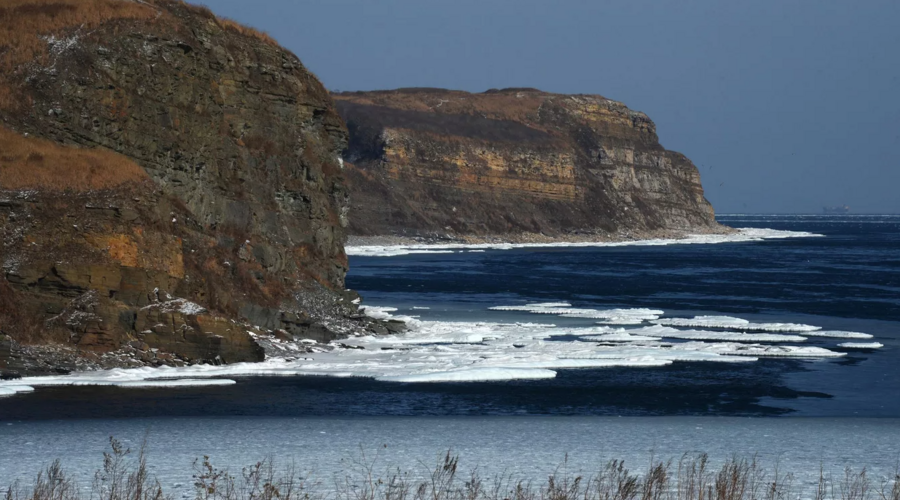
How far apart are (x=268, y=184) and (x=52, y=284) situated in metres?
11.0

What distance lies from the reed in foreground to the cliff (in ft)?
31.7

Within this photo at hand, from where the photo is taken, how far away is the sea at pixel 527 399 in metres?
15.1

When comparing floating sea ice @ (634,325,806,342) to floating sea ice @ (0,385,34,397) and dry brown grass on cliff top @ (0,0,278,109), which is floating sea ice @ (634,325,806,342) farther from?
floating sea ice @ (0,385,34,397)

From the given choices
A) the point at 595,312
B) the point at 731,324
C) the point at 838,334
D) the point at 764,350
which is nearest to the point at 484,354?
the point at 764,350

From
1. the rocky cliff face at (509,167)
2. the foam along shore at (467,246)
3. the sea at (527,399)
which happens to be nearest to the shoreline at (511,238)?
the foam along shore at (467,246)

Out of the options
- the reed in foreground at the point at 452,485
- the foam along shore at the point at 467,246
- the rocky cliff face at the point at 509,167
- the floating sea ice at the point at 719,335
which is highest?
the rocky cliff face at the point at 509,167

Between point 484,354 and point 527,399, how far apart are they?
6.00m

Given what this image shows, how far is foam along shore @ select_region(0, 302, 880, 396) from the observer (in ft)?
73.6

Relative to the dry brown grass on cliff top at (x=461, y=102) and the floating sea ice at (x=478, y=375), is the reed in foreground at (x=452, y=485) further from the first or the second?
the dry brown grass on cliff top at (x=461, y=102)

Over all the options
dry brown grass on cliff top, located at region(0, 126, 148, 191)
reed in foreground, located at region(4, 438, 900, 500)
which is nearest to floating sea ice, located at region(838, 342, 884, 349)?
reed in foreground, located at region(4, 438, 900, 500)

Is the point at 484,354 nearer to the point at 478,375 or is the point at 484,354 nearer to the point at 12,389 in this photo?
the point at 478,375

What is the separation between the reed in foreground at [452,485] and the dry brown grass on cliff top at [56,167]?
1183 cm

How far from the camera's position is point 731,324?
34.5m

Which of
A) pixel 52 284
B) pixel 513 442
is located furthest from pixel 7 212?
pixel 513 442
